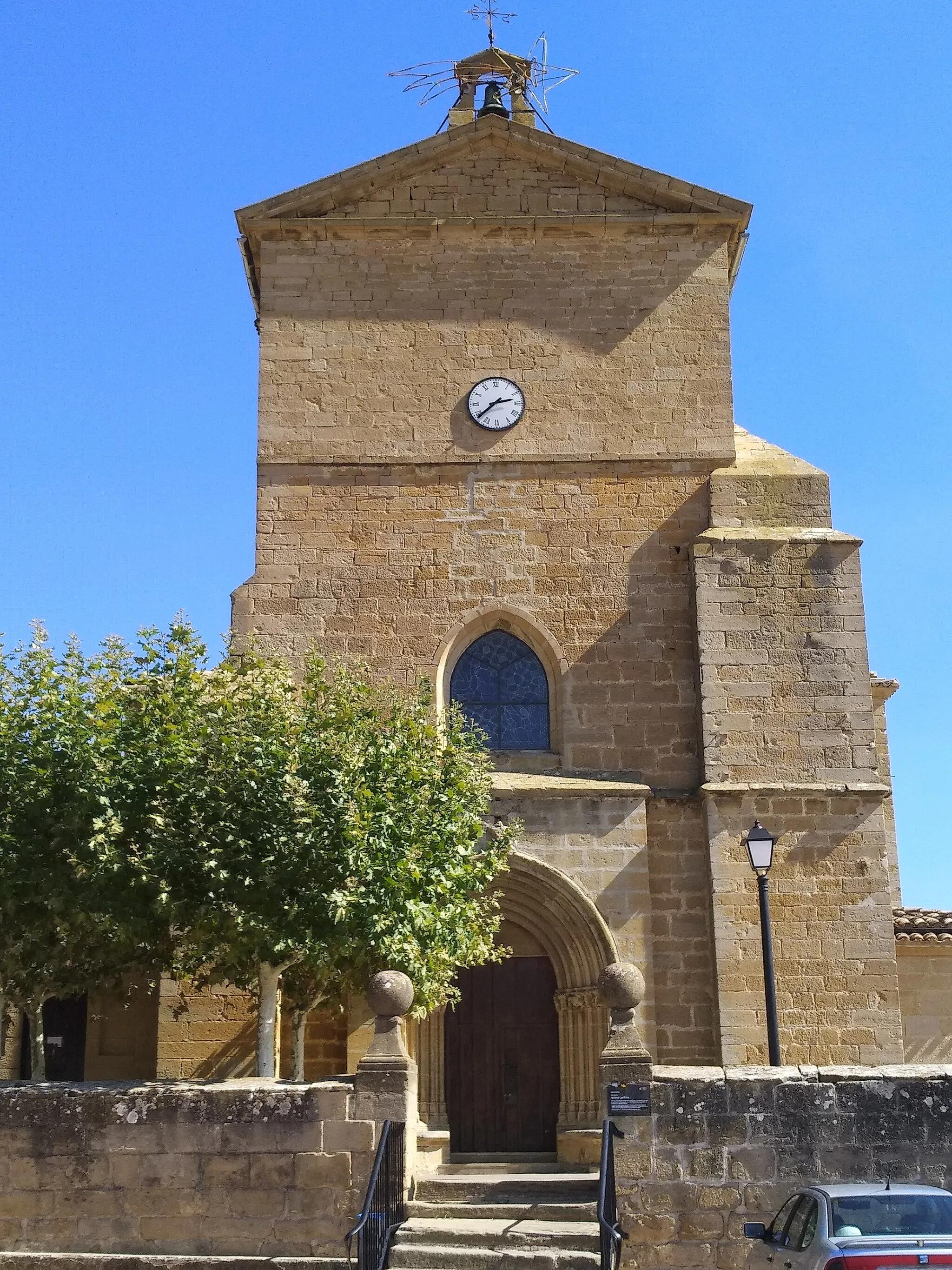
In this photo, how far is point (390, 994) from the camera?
11031mm

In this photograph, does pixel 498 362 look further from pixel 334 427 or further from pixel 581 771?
pixel 581 771

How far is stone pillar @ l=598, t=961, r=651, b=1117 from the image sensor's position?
10.3 metres

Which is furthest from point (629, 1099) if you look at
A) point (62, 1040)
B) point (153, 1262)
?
point (62, 1040)

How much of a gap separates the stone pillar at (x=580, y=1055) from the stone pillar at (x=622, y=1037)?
12.3 ft

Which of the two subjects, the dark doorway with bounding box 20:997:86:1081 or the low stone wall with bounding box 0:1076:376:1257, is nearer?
the low stone wall with bounding box 0:1076:376:1257

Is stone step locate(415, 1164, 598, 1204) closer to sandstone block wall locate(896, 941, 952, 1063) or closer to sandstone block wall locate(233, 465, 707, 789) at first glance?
sandstone block wall locate(233, 465, 707, 789)

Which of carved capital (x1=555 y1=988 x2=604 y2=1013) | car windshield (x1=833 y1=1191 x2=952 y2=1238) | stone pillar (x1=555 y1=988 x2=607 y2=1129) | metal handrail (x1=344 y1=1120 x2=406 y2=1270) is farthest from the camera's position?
carved capital (x1=555 y1=988 x2=604 y2=1013)

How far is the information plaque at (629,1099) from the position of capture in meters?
10.3

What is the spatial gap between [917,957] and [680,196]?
8.92m

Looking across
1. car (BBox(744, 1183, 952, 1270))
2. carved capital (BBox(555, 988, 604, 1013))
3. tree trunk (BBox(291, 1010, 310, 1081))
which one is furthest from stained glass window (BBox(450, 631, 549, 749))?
car (BBox(744, 1183, 952, 1270))

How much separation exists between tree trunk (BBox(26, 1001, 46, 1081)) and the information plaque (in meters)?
5.27

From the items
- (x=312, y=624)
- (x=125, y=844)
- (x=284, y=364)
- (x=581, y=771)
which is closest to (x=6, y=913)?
(x=125, y=844)

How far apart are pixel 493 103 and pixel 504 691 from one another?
7891 mm

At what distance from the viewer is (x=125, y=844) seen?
12.5 m
